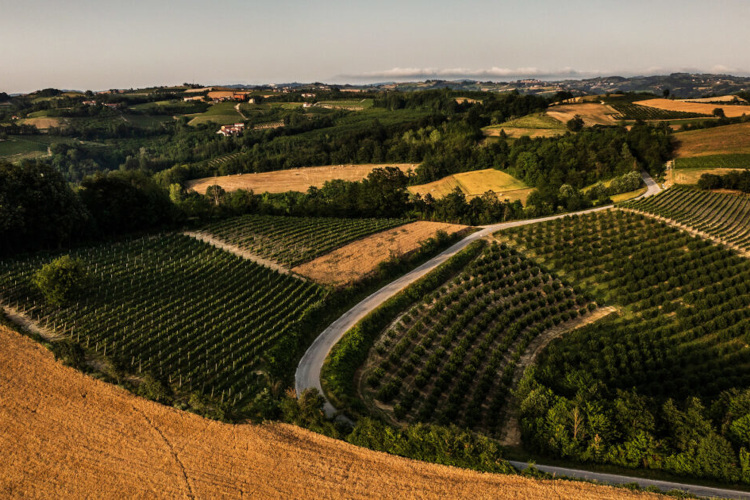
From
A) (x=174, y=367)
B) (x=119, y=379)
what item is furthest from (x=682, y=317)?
(x=119, y=379)

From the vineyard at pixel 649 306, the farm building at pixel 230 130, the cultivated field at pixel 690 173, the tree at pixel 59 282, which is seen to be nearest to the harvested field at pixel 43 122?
the farm building at pixel 230 130

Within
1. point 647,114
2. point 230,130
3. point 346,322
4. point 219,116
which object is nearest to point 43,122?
point 219,116

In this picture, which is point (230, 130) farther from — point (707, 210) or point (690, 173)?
point (707, 210)

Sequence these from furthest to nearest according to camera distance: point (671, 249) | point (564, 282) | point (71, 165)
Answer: point (71, 165)
point (671, 249)
point (564, 282)

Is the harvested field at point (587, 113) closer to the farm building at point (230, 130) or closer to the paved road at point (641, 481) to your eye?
the farm building at point (230, 130)

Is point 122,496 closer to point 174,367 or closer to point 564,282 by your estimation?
point 174,367

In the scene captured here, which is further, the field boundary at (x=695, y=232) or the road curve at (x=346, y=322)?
the field boundary at (x=695, y=232)
